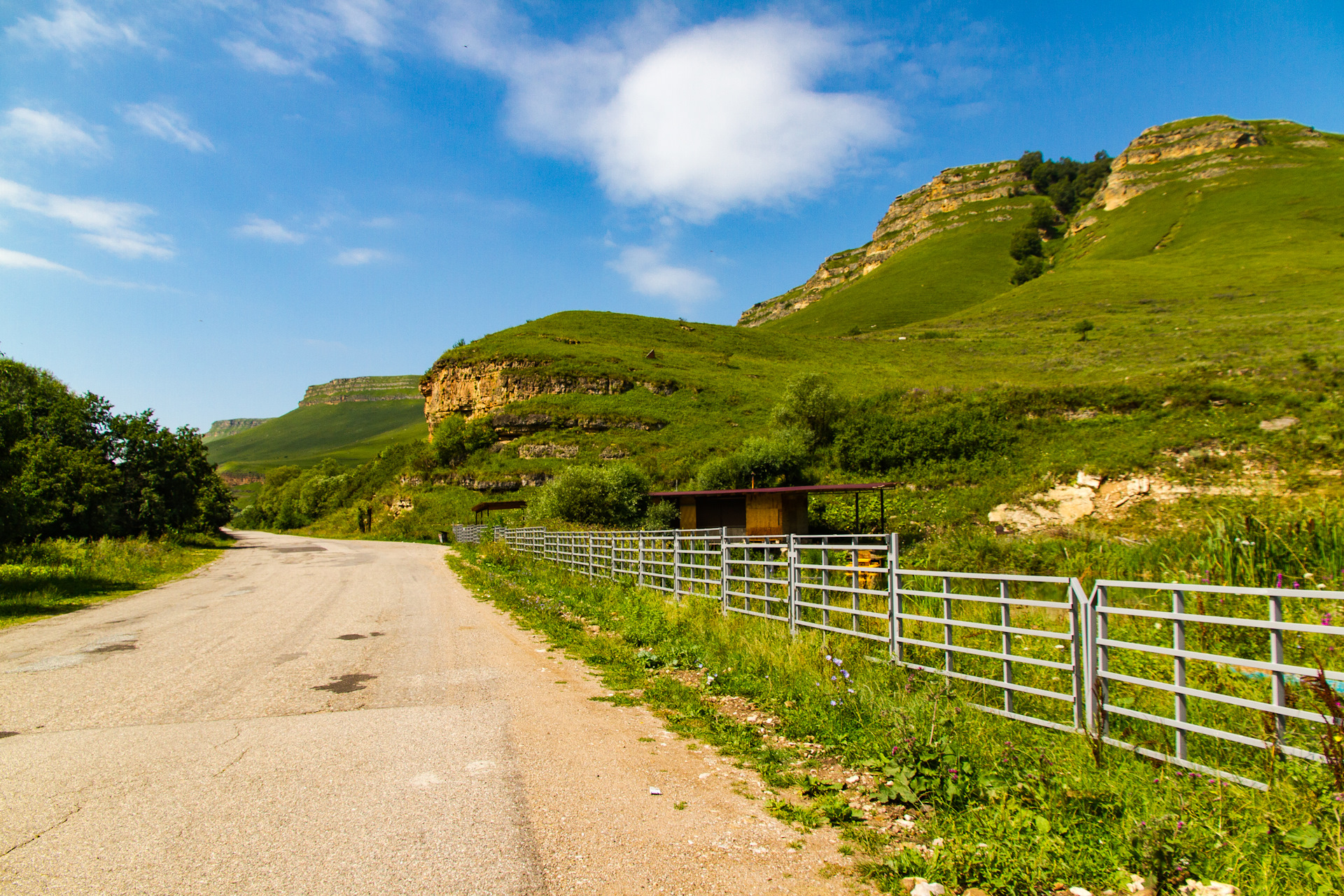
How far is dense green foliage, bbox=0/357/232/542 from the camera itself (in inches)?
699

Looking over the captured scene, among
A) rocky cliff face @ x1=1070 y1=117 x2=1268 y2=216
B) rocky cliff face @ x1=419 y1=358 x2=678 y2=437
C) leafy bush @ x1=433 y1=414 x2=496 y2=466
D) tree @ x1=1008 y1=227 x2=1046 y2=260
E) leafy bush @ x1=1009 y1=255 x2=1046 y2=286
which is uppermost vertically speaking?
rocky cliff face @ x1=1070 y1=117 x2=1268 y2=216

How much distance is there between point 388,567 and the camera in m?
23.8

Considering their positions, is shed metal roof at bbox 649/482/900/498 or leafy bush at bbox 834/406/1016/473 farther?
leafy bush at bbox 834/406/1016/473

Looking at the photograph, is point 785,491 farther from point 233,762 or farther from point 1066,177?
point 1066,177

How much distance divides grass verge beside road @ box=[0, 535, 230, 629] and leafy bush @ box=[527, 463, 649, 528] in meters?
13.4

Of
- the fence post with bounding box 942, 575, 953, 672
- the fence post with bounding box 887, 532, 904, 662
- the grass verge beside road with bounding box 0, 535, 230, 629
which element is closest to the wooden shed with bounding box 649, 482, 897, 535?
the fence post with bounding box 887, 532, 904, 662

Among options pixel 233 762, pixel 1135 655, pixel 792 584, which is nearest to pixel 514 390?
pixel 792 584

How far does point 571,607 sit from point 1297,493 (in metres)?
26.9

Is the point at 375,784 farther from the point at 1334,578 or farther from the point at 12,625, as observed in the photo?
the point at 12,625

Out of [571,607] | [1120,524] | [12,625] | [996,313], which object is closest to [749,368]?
[996,313]

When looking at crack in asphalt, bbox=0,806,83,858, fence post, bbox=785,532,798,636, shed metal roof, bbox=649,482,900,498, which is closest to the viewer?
crack in asphalt, bbox=0,806,83,858

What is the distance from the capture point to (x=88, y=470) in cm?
2736

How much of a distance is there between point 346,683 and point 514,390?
63352 millimetres

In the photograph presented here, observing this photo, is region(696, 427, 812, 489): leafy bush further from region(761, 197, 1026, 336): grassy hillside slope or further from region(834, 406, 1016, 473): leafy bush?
region(761, 197, 1026, 336): grassy hillside slope
